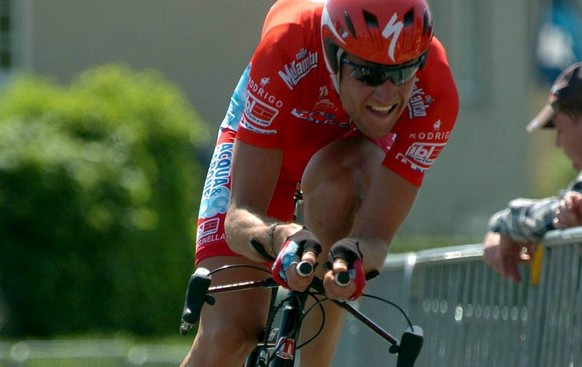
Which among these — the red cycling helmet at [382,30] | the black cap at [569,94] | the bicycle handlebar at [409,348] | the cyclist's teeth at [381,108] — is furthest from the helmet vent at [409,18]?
the black cap at [569,94]

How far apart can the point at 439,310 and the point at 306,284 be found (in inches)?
103

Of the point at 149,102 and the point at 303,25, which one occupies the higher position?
the point at 149,102

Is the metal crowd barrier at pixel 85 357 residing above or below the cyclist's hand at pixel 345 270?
above

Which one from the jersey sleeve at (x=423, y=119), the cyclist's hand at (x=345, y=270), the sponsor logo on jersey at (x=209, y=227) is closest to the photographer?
the cyclist's hand at (x=345, y=270)

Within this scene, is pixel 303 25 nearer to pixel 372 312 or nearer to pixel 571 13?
pixel 372 312

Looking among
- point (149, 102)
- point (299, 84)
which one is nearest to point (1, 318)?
point (149, 102)

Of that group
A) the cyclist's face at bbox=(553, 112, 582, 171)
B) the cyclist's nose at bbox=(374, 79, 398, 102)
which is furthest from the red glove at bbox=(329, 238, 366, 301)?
the cyclist's face at bbox=(553, 112, 582, 171)

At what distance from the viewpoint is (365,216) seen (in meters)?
5.55

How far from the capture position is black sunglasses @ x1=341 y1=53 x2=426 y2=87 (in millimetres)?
5238

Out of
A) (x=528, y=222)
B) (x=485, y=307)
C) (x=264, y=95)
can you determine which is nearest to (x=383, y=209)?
(x=264, y=95)

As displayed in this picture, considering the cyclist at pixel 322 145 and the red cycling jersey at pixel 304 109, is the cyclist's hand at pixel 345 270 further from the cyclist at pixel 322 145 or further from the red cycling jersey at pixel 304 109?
the red cycling jersey at pixel 304 109

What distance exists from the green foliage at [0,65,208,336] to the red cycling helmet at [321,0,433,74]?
11.8 meters

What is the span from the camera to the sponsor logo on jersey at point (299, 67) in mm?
5543

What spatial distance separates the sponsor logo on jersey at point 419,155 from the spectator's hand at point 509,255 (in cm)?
77
